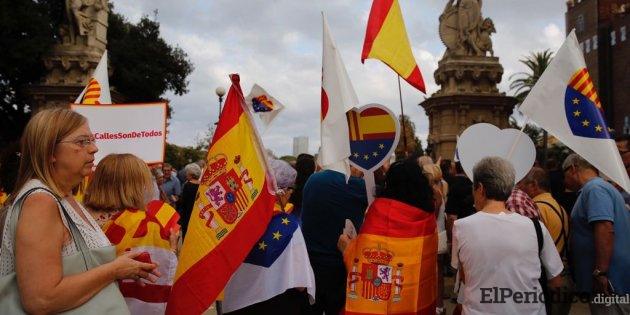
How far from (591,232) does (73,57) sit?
714 inches

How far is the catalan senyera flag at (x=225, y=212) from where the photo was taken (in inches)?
149

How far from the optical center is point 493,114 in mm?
21562

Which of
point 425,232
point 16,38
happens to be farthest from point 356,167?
point 16,38

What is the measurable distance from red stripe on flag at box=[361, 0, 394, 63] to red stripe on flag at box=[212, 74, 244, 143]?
1.45m

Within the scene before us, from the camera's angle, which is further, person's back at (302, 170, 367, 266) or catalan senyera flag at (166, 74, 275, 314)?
person's back at (302, 170, 367, 266)

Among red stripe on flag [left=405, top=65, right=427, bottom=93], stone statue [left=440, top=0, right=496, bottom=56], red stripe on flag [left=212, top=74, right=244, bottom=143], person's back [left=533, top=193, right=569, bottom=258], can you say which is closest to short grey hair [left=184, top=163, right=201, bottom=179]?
red stripe on flag [left=405, top=65, right=427, bottom=93]

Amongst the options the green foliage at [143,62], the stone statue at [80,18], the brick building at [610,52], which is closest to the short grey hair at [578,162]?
the stone statue at [80,18]

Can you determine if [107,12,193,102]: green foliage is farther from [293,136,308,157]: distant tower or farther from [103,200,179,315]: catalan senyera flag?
[103,200,179,315]: catalan senyera flag

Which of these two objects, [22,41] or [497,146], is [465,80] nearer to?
[497,146]

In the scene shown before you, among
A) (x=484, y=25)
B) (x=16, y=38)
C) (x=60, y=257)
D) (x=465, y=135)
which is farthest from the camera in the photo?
(x=16, y=38)

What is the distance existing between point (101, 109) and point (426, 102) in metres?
17.3

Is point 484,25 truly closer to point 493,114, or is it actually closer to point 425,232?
point 493,114

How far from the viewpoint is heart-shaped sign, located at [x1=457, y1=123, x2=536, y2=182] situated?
523cm

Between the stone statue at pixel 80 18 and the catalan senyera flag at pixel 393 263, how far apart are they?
17.5 metres
